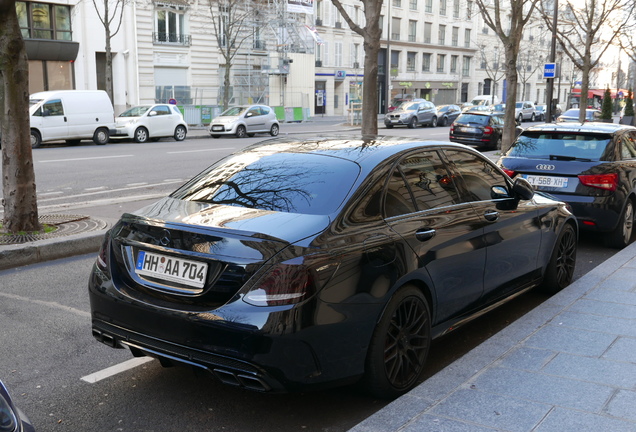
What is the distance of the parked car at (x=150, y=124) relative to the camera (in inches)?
994

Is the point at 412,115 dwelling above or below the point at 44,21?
below

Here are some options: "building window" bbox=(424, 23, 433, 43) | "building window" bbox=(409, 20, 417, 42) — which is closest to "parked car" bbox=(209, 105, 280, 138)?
"building window" bbox=(409, 20, 417, 42)

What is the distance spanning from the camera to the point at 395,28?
6366 cm

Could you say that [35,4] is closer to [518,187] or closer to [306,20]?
[306,20]

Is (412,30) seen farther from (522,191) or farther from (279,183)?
(279,183)

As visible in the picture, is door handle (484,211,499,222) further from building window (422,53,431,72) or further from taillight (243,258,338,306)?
building window (422,53,431,72)

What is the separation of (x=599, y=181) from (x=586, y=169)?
205 millimetres

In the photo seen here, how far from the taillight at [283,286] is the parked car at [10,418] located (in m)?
1.23

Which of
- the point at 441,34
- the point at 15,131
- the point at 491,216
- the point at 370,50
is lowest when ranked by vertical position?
the point at 491,216

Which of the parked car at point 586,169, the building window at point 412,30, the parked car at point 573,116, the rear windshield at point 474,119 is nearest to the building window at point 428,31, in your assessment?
the building window at point 412,30

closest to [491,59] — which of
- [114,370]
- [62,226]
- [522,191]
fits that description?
[62,226]

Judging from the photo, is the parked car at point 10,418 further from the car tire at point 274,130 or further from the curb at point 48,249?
the car tire at point 274,130

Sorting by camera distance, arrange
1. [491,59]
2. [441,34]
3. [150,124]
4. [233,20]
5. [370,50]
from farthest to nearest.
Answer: [491,59]
[441,34]
[233,20]
[150,124]
[370,50]

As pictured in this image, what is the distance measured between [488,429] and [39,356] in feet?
9.80
